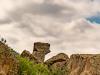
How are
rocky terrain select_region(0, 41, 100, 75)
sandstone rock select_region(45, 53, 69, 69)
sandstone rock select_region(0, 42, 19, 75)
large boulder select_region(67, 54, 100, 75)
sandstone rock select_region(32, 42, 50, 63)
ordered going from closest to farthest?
sandstone rock select_region(0, 42, 19, 75) → rocky terrain select_region(0, 41, 100, 75) → large boulder select_region(67, 54, 100, 75) → sandstone rock select_region(45, 53, 69, 69) → sandstone rock select_region(32, 42, 50, 63)

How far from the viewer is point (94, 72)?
41344mm

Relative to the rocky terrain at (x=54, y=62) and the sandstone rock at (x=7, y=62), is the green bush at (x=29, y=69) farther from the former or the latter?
the sandstone rock at (x=7, y=62)

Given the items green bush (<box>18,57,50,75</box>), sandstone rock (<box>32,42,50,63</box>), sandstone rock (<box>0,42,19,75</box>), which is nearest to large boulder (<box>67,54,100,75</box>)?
green bush (<box>18,57,50,75</box>)

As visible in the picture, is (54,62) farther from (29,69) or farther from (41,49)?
(29,69)

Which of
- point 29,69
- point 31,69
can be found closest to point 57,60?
point 31,69

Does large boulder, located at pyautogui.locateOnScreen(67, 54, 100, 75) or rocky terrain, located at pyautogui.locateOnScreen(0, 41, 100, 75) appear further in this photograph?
large boulder, located at pyautogui.locateOnScreen(67, 54, 100, 75)

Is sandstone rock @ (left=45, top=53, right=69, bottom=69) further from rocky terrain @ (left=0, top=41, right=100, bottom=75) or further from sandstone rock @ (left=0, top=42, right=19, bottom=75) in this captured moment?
sandstone rock @ (left=0, top=42, right=19, bottom=75)

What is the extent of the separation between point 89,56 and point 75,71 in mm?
2578

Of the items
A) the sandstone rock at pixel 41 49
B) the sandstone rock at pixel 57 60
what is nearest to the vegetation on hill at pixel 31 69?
the sandstone rock at pixel 57 60

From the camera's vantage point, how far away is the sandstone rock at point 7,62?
31.2 metres

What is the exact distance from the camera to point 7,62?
104 ft

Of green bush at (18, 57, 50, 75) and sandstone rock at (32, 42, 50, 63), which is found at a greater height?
sandstone rock at (32, 42, 50, 63)

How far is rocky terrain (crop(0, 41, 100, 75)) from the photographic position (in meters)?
31.7

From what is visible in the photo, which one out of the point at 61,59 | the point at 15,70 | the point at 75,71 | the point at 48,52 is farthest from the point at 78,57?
the point at 48,52
